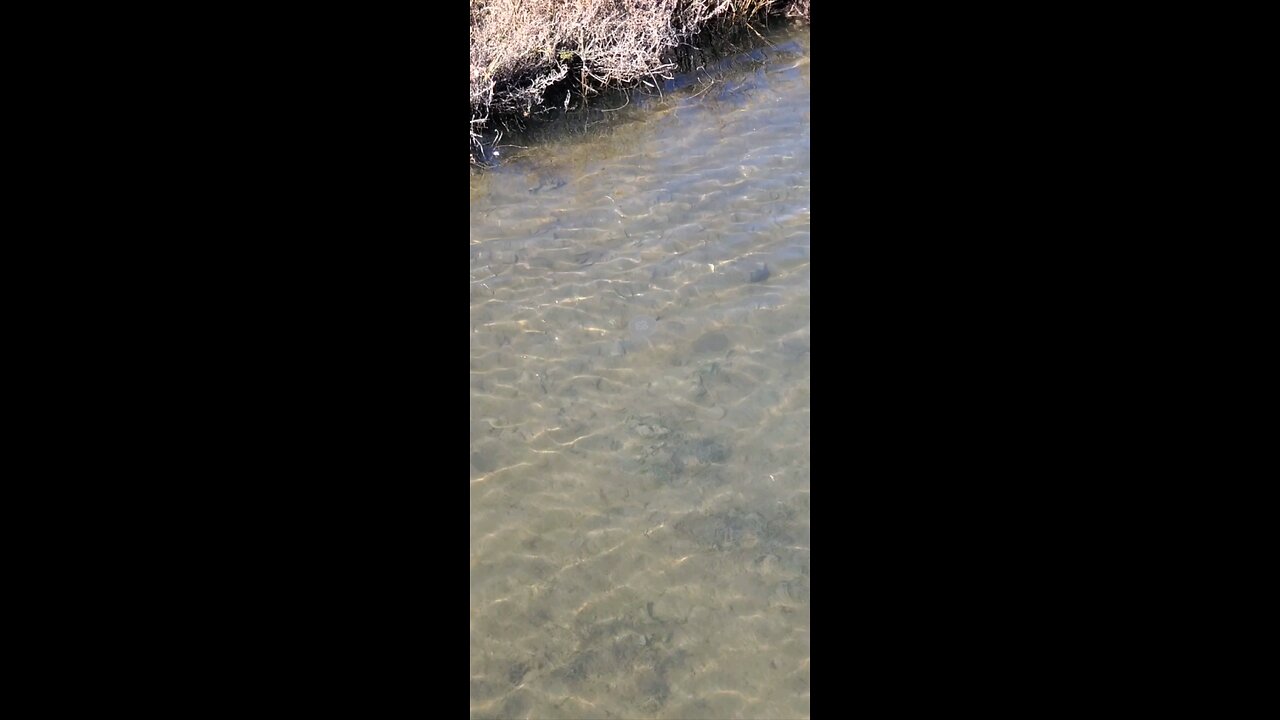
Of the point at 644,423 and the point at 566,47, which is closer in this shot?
the point at 644,423

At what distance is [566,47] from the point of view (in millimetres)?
6926

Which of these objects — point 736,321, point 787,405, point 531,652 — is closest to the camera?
point 531,652

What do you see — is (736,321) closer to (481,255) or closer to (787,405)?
(787,405)

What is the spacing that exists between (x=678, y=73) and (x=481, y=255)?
2229 mm

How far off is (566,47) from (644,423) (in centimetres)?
342

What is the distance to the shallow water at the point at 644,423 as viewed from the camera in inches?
144

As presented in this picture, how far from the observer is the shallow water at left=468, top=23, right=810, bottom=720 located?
367cm

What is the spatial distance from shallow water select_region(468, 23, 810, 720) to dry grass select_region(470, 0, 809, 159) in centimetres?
51

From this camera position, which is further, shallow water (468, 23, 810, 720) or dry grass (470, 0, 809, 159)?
dry grass (470, 0, 809, 159)

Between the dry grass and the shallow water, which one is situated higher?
the dry grass

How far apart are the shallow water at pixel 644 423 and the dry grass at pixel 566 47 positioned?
51 cm

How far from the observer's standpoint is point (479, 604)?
12.8 ft
